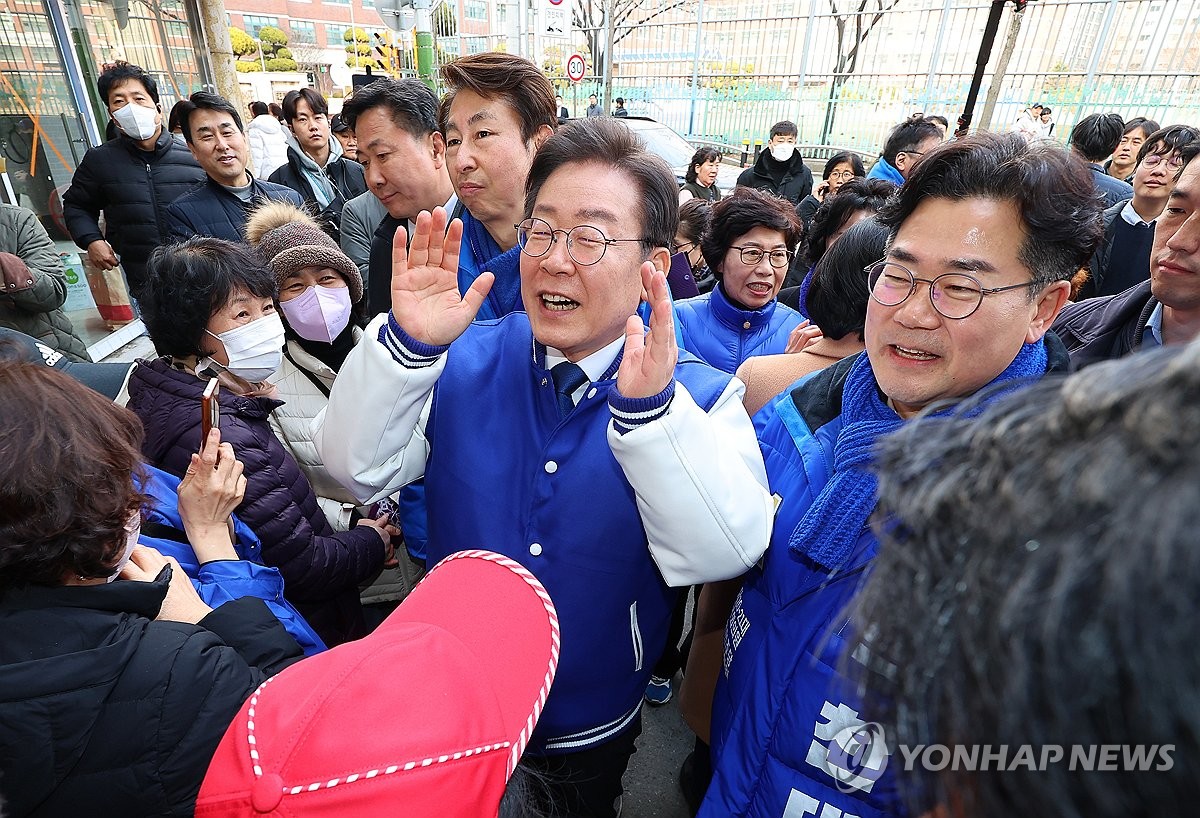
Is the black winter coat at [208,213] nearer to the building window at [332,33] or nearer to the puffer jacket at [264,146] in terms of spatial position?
the puffer jacket at [264,146]

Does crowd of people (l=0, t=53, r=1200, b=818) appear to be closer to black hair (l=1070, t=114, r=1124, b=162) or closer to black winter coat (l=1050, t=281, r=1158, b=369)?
black winter coat (l=1050, t=281, r=1158, b=369)

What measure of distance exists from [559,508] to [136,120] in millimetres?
4569

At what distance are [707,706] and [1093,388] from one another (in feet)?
5.98

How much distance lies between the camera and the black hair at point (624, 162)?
1.64 m

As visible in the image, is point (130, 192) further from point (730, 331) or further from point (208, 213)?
point (730, 331)

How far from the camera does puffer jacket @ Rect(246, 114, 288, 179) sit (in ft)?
22.9

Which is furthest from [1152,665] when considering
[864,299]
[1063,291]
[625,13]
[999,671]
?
[625,13]

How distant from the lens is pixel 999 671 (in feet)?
1.55

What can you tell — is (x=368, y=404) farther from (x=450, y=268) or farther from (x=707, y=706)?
(x=707, y=706)

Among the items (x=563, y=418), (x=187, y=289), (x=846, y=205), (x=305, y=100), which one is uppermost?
(x=305, y=100)

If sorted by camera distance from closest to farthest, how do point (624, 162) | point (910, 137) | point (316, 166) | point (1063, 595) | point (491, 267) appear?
point (1063, 595)
point (624, 162)
point (491, 267)
point (910, 137)
point (316, 166)

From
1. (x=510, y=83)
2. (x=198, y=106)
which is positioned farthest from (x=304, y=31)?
(x=510, y=83)

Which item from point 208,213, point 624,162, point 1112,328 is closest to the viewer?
point 624,162

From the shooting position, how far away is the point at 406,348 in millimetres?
Result: 1439
